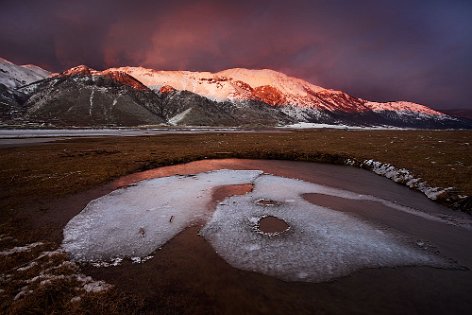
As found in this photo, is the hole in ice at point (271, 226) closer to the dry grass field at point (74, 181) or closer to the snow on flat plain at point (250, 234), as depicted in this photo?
the snow on flat plain at point (250, 234)

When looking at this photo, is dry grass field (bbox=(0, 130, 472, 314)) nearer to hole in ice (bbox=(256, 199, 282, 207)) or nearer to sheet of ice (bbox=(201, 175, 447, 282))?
sheet of ice (bbox=(201, 175, 447, 282))

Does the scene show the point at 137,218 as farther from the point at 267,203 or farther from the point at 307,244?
the point at 307,244

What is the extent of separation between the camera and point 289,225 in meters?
15.6

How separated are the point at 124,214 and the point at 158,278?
7.72 metres

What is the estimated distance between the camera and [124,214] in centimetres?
1688

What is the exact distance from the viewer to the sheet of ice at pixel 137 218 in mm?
12570

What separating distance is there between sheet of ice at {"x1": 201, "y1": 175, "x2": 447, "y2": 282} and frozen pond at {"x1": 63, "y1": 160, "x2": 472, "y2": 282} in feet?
0.14

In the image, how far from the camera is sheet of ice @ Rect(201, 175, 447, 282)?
11398mm

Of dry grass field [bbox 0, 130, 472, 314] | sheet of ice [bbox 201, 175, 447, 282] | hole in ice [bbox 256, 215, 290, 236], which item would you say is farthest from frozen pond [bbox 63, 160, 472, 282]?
dry grass field [bbox 0, 130, 472, 314]

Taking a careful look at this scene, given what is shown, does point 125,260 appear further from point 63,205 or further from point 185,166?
point 185,166

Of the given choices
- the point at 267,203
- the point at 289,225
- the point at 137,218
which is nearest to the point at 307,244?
the point at 289,225

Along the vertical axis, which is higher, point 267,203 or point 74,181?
point 267,203

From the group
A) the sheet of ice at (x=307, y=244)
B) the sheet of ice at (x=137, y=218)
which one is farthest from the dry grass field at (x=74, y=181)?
the sheet of ice at (x=307, y=244)

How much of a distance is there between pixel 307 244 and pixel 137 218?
9434 millimetres
